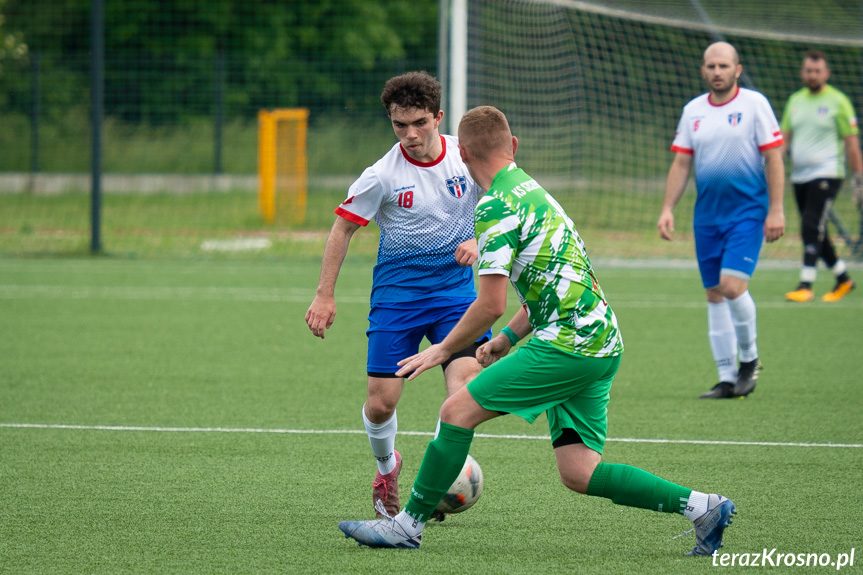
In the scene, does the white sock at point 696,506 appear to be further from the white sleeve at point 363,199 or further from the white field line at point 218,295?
the white field line at point 218,295

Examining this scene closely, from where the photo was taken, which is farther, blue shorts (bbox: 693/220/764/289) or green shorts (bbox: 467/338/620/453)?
blue shorts (bbox: 693/220/764/289)

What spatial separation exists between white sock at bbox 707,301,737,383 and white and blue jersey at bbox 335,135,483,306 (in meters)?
2.86

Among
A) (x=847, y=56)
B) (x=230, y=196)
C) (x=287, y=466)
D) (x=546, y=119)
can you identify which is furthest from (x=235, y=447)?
(x=230, y=196)

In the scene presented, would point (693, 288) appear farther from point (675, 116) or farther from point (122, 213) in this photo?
point (122, 213)

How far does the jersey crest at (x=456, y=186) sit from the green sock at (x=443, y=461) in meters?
1.17

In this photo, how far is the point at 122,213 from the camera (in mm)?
20297

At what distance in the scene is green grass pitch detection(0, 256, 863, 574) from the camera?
13.1ft

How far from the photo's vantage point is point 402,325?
15.0 ft

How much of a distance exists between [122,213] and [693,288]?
11577 mm

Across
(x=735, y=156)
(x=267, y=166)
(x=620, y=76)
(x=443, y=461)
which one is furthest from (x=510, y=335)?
(x=267, y=166)

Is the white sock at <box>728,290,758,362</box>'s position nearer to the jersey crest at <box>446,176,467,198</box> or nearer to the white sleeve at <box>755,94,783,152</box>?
the white sleeve at <box>755,94,783,152</box>

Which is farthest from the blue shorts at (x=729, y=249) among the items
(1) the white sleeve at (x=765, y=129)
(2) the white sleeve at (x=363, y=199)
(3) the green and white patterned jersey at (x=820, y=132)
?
(3) the green and white patterned jersey at (x=820, y=132)

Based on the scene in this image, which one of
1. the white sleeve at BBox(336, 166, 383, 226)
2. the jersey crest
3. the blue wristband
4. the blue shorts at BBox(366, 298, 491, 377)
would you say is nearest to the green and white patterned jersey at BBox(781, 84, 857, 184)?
the jersey crest

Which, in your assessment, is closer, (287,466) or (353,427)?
(287,466)
